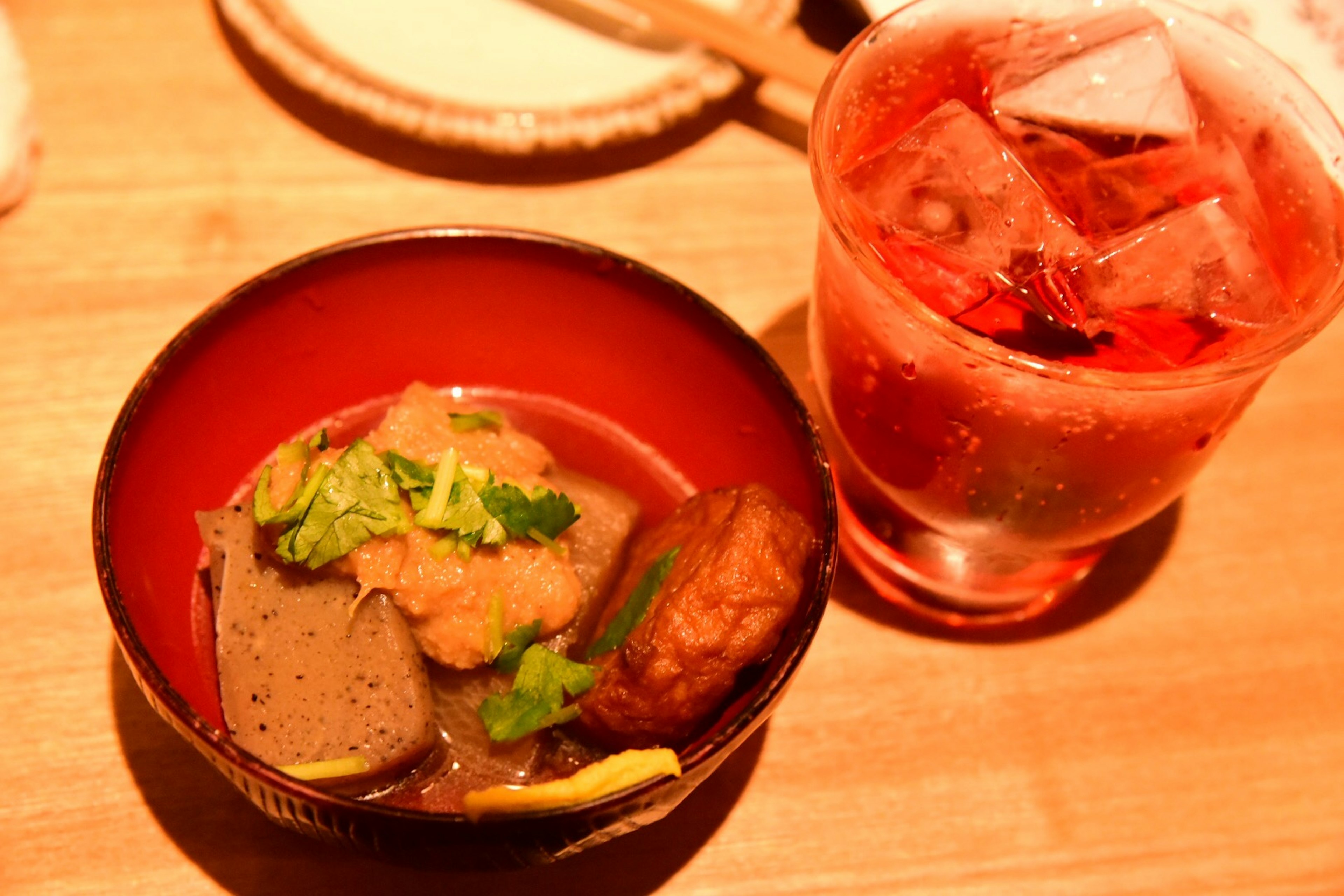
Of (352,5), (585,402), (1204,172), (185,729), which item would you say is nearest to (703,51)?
(352,5)

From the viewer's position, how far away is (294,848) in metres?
1.01

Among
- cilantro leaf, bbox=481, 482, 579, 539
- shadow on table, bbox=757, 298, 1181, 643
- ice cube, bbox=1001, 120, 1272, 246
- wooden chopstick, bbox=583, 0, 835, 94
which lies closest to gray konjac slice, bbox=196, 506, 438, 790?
cilantro leaf, bbox=481, 482, 579, 539

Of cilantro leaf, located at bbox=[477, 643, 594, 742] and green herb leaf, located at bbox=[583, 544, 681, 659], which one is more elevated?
green herb leaf, located at bbox=[583, 544, 681, 659]

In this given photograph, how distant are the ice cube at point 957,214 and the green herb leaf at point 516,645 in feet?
1.63

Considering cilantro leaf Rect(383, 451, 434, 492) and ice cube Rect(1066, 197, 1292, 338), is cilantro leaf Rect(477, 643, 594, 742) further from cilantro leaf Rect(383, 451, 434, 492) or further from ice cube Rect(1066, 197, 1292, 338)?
ice cube Rect(1066, 197, 1292, 338)

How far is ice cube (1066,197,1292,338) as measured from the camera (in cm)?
A: 103

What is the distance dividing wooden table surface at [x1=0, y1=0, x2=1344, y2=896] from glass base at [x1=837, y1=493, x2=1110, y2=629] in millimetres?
33

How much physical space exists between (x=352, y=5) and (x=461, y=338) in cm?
81

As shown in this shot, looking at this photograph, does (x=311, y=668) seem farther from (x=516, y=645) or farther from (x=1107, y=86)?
(x=1107, y=86)

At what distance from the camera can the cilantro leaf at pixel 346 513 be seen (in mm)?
959

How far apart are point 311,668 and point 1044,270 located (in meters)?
0.81

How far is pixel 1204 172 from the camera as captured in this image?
1.16m

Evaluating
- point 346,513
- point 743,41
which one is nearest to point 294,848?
point 346,513

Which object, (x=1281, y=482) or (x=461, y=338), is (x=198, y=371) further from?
(x=1281, y=482)
